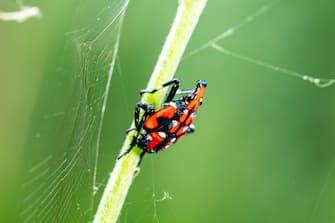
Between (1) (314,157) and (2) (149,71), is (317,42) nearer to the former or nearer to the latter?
(1) (314,157)

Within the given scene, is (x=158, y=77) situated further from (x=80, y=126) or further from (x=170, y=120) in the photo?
(x=170, y=120)

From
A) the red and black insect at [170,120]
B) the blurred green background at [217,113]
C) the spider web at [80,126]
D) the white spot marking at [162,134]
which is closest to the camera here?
the spider web at [80,126]

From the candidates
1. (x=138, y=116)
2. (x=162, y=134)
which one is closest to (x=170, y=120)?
(x=162, y=134)

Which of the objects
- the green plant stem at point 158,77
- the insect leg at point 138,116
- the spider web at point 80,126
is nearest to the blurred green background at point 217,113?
the spider web at point 80,126

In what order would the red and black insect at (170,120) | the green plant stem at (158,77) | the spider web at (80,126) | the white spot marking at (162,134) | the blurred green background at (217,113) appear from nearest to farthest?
the green plant stem at (158,77) < the spider web at (80,126) < the red and black insect at (170,120) < the white spot marking at (162,134) < the blurred green background at (217,113)

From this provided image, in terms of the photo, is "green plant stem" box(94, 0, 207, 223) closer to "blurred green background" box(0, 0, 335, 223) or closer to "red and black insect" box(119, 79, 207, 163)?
"red and black insect" box(119, 79, 207, 163)

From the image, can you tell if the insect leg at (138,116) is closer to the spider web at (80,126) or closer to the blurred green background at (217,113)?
the spider web at (80,126)

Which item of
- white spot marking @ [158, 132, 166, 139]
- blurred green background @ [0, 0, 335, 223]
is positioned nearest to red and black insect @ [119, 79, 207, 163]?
white spot marking @ [158, 132, 166, 139]
